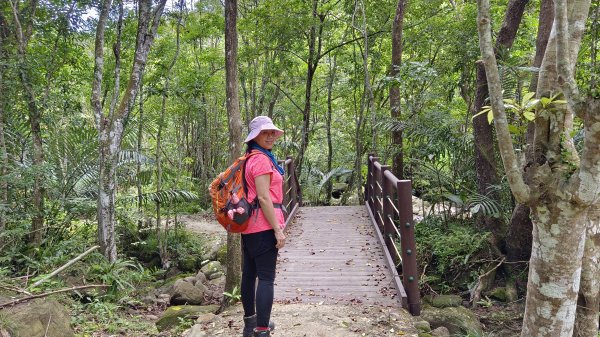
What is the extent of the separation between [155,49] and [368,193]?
565 cm

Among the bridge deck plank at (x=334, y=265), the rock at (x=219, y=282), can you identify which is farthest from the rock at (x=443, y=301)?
the rock at (x=219, y=282)

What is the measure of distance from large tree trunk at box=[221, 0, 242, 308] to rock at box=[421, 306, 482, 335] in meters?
2.21

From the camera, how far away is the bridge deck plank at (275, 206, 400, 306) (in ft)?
15.0

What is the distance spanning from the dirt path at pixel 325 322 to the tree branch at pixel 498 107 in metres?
1.66

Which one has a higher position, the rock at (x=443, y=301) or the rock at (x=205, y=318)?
the rock at (x=205, y=318)

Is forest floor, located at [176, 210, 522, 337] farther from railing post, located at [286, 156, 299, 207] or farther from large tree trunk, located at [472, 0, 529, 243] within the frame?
railing post, located at [286, 156, 299, 207]

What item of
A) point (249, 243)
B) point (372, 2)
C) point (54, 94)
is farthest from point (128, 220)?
point (372, 2)

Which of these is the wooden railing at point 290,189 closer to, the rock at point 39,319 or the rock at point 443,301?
the rock at point 443,301

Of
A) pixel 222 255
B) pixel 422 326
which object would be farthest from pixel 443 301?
pixel 222 255

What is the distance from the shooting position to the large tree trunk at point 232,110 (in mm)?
4887

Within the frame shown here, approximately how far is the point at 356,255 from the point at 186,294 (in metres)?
2.40

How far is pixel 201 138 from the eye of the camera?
1367 centimetres

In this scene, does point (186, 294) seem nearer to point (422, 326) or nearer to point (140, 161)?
point (422, 326)

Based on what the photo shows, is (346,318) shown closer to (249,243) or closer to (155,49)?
(249,243)
